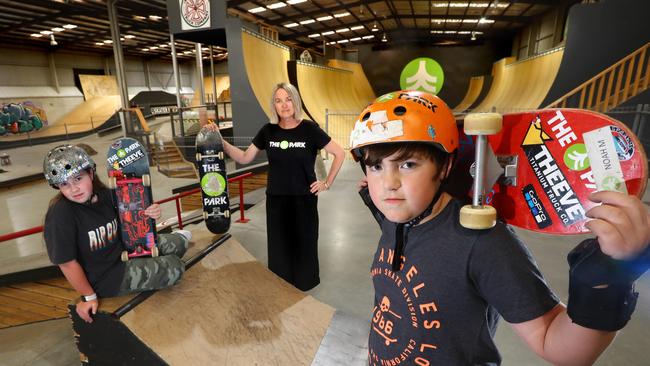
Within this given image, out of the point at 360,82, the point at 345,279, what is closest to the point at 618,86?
the point at 345,279

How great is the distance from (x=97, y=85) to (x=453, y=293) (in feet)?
93.2

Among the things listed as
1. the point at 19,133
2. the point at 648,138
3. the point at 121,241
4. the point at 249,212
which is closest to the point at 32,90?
the point at 19,133

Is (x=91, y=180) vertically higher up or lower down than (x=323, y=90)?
lower down

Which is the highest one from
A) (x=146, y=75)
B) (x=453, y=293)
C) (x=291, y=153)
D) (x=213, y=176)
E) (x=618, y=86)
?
(x=146, y=75)

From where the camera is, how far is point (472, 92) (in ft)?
68.5

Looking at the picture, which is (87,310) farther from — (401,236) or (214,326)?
(401,236)

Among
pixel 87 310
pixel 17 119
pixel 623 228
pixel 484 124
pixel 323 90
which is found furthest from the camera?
pixel 17 119

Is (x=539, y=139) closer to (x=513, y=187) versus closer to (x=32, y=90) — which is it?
(x=513, y=187)

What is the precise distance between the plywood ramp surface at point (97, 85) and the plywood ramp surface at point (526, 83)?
81.7ft

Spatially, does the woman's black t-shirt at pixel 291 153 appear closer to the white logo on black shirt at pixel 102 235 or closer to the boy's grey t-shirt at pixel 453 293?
Answer: the white logo on black shirt at pixel 102 235

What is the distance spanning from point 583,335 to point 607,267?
145 millimetres

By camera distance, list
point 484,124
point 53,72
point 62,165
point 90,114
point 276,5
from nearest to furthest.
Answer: point 484,124
point 62,165
point 276,5
point 53,72
point 90,114

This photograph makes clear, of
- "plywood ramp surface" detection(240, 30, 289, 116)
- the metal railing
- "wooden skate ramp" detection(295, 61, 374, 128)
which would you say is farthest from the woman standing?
"wooden skate ramp" detection(295, 61, 374, 128)

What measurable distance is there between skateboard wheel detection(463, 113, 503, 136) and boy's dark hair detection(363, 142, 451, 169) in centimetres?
14
